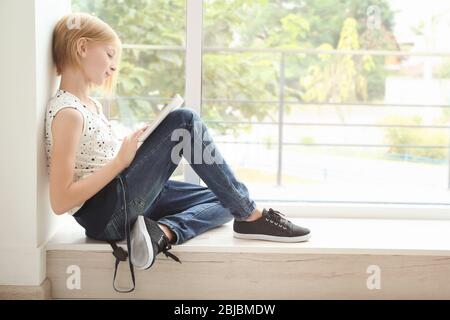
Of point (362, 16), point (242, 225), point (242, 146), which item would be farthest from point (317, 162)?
point (242, 225)

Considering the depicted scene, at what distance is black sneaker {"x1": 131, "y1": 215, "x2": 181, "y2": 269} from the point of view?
1582mm

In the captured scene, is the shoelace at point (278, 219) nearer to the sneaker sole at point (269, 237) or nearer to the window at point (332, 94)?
the sneaker sole at point (269, 237)

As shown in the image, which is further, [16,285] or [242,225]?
[242,225]

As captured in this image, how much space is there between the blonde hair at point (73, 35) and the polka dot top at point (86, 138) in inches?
3.9

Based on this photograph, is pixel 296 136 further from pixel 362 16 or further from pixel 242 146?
pixel 362 16

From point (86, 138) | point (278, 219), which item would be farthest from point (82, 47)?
point (278, 219)

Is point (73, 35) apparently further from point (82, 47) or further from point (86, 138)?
point (86, 138)

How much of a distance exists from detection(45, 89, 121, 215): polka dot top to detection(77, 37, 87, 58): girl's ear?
0.12m

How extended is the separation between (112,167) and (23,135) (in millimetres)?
264

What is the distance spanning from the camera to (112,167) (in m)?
1.62

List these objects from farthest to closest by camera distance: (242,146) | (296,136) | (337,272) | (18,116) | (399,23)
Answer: (296,136) < (242,146) < (399,23) < (337,272) < (18,116)

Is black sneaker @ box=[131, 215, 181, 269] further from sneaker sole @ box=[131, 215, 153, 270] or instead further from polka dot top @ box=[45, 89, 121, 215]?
polka dot top @ box=[45, 89, 121, 215]

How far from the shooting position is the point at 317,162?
347 cm
